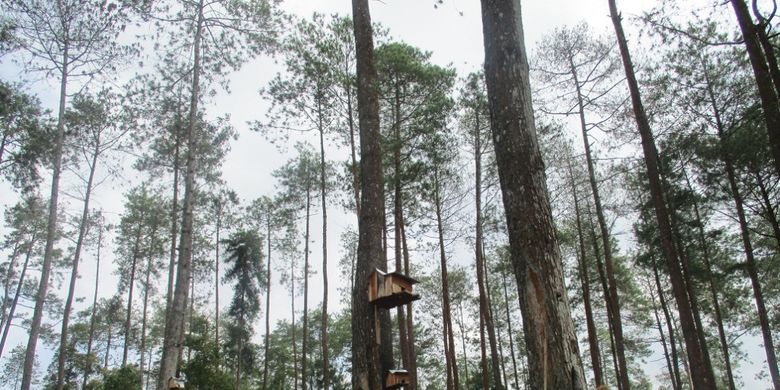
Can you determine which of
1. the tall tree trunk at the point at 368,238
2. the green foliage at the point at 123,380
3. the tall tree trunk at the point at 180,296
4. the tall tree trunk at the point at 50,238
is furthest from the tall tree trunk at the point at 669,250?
the green foliage at the point at 123,380

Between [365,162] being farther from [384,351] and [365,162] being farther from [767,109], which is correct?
[767,109]

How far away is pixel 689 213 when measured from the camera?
17234mm

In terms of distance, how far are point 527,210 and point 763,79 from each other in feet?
17.1

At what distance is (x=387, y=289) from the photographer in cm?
545

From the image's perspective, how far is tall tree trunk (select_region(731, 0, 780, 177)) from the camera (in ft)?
20.3

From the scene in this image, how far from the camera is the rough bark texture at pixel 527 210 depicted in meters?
3.08

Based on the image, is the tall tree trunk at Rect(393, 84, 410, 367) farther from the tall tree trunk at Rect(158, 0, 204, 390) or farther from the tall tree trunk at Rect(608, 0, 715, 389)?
the tall tree trunk at Rect(608, 0, 715, 389)

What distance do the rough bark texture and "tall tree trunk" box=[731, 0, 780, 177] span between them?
443 centimetres

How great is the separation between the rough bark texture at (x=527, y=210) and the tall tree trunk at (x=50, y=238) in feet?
44.1

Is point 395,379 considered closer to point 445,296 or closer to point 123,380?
point 445,296

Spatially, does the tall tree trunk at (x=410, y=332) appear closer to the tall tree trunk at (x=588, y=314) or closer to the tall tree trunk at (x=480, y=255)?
the tall tree trunk at (x=480, y=255)

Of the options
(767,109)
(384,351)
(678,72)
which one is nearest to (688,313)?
(767,109)

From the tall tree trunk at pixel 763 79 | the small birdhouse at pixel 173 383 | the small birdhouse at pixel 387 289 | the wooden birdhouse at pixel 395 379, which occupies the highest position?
the tall tree trunk at pixel 763 79

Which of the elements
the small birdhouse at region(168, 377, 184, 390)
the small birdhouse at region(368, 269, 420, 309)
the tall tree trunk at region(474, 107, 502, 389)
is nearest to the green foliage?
the small birdhouse at region(168, 377, 184, 390)
